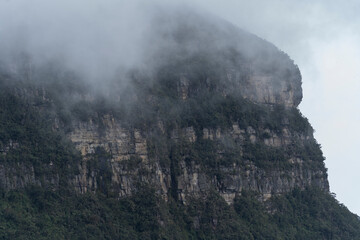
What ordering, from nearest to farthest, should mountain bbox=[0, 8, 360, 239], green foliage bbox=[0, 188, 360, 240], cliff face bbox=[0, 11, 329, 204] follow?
1. green foliage bbox=[0, 188, 360, 240]
2. mountain bbox=[0, 8, 360, 239]
3. cliff face bbox=[0, 11, 329, 204]

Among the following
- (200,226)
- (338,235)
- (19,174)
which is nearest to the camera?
(19,174)

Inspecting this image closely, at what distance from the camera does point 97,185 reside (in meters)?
133

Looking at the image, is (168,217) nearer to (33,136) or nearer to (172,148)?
(172,148)

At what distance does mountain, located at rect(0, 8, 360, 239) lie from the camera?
130 meters

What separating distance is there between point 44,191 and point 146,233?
10808 mm

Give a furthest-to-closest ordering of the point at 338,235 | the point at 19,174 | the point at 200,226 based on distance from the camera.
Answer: the point at 338,235
the point at 200,226
the point at 19,174

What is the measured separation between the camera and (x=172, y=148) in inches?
5468

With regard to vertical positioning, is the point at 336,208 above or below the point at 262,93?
below

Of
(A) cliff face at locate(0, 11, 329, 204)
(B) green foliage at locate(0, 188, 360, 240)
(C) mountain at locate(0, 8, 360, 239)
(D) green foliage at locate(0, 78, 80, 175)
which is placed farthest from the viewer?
(A) cliff face at locate(0, 11, 329, 204)

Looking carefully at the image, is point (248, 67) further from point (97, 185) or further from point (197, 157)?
point (97, 185)

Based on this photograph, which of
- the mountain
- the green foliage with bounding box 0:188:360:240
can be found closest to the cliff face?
the mountain

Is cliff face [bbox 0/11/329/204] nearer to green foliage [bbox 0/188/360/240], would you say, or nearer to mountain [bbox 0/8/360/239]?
mountain [bbox 0/8/360/239]

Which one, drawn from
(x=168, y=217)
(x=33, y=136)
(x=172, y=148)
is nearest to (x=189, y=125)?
(x=172, y=148)

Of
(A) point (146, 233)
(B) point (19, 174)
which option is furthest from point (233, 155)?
(B) point (19, 174)
